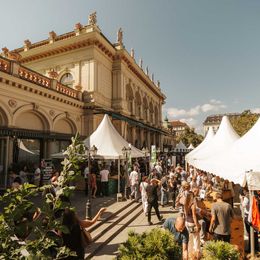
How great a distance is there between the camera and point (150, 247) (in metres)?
3.03

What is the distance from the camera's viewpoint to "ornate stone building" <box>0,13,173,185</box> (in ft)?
40.8

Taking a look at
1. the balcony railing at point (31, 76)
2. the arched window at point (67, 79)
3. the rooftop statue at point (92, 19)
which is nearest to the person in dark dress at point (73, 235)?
the balcony railing at point (31, 76)

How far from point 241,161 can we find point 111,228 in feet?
17.0

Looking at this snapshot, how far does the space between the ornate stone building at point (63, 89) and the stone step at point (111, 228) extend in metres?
7.45

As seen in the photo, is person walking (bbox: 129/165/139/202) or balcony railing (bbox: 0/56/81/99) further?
balcony railing (bbox: 0/56/81/99)

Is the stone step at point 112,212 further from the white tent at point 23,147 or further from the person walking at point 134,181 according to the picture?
the white tent at point 23,147

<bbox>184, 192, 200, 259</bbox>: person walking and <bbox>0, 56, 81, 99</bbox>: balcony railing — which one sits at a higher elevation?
<bbox>0, 56, 81, 99</bbox>: balcony railing

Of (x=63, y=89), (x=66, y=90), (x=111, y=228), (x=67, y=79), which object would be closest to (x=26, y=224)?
(x=111, y=228)

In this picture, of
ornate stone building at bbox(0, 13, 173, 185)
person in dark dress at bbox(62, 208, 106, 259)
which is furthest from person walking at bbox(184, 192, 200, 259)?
ornate stone building at bbox(0, 13, 173, 185)

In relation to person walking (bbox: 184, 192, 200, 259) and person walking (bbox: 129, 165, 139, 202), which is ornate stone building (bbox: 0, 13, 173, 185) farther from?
person walking (bbox: 184, 192, 200, 259)

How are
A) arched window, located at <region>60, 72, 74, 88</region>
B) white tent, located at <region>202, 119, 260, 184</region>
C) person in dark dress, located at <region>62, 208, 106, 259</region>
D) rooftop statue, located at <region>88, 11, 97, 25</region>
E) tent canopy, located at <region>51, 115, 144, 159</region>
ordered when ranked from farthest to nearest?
arched window, located at <region>60, 72, 74, 88</region>, rooftop statue, located at <region>88, 11, 97, 25</region>, tent canopy, located at <region>51, 115, 144, 159</region>, white tent, located at <region>202, 119, 260, 184</region>, person in dark dress, located at <region>62, 208, 106, 259</region>

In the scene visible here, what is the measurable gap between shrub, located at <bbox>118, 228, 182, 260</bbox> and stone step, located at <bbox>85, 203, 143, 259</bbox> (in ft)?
10.2

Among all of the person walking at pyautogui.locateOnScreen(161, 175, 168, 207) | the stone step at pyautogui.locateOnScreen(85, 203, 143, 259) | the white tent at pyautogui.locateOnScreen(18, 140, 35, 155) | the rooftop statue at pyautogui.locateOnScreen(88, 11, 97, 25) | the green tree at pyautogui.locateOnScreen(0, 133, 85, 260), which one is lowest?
the stone step at pyautogui.locateOnScreen(85, 203, 143, 259)

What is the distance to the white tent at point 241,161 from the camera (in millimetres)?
4958
